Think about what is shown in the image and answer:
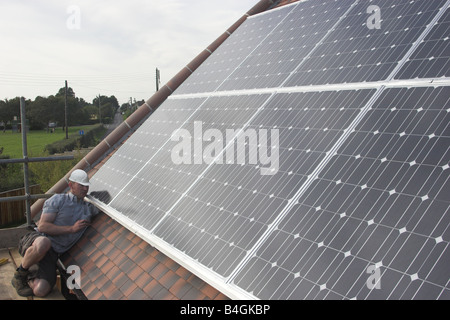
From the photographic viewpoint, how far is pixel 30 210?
365 inches

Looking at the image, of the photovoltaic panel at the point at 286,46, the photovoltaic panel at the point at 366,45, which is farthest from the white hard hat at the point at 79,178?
the photovoltaic panel at the point at 366,45

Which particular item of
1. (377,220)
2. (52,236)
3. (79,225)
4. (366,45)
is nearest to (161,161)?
(79,225)

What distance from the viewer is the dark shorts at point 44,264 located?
6883 millimetres

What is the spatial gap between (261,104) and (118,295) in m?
3.85

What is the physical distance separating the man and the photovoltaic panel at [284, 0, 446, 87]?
181 inches

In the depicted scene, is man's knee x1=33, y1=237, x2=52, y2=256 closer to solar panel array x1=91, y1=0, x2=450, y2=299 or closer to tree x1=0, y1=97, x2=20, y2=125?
solar panel array x1=91, y1=0, x2=450, y2=299

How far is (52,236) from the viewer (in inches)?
292

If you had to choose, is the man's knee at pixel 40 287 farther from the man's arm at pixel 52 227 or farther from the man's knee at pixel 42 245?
the man's arm at pixel 52 227

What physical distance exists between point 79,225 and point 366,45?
6.11m

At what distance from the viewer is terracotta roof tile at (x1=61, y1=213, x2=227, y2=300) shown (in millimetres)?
5312

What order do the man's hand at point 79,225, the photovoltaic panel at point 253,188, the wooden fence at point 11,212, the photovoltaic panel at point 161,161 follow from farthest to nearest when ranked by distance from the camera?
the wooden fence at point 11,212 → the man's hand at point 79,225 → the photovoltaic panel at point 161,161 → the photovoltaic panel at point 253,188

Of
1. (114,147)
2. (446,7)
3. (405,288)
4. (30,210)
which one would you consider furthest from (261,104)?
(30,210)

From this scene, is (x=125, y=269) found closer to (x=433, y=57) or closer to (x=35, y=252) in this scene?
(x=35, y=252)
